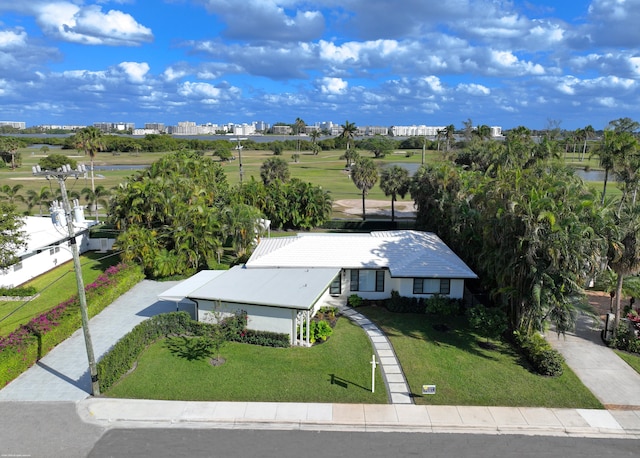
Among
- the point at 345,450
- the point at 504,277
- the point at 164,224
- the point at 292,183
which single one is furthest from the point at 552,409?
the point at 292,183

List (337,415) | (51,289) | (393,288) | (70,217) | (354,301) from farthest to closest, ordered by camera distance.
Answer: (51,289), (393,288), (354,301), (337,415), (70,217)

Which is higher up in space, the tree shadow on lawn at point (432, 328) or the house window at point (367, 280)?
the house window at point (367, 280)

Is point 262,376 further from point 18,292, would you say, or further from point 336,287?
point 18,292

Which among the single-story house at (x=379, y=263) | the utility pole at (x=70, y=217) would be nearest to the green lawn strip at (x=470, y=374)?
the single-story house at (x=379, y=263)

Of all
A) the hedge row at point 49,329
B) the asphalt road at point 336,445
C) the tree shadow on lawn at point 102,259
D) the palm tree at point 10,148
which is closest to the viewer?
the asphalt road at point 336,445

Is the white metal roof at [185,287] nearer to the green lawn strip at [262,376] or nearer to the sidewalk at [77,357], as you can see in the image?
the sidewalk at [77,357]

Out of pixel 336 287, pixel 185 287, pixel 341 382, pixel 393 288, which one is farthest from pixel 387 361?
pixel 185 287
